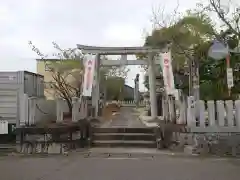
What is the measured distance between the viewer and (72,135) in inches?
596

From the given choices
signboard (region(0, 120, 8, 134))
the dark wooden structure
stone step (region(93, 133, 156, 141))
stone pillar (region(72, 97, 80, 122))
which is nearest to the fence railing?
stone step (region(93, 133, 156, 141))

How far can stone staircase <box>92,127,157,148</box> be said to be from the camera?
15.4 m

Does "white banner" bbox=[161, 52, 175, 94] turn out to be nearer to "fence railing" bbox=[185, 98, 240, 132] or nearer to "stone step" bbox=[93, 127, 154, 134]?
"stone step" bbox=[93, 127, 154, 134]

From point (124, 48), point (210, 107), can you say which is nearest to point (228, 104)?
point (210, 107)

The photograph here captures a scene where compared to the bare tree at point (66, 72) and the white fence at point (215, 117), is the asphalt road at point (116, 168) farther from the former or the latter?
the bare tree at point (66, 72)

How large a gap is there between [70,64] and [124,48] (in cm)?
566

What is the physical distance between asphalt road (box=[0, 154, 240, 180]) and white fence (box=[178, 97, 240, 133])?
159 centimetres

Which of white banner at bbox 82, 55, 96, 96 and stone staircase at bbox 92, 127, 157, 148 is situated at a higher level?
white banner at bbox 82, 55, 96, 96

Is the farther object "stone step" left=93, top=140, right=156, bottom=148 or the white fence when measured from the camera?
"stone step" left=93, top=140, right=156, bottom=148

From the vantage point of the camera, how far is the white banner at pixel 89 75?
68.0ft

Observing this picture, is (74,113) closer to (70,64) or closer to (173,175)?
(173,175)

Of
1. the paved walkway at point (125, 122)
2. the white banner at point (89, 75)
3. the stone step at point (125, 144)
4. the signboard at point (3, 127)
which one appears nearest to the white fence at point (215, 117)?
the stone step at point (125, 144)

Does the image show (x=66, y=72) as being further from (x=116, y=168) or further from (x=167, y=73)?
(x=116, y=168)

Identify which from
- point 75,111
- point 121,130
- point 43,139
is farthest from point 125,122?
point 43,139
